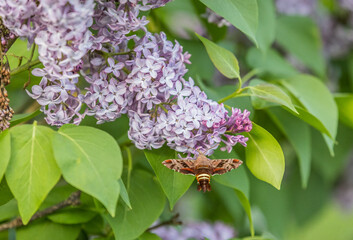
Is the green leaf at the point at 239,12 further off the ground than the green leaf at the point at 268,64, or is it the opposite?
the green leaf at the point at 239,12

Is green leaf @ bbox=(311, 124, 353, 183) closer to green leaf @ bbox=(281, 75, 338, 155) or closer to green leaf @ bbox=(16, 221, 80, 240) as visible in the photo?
green leaf @ bbox=(281, 75, 338, 155)

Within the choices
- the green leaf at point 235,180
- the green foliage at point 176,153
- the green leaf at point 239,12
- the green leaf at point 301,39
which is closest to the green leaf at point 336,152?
the green foliage at point 176,153

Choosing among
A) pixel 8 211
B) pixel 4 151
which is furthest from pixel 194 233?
pixel 4 151

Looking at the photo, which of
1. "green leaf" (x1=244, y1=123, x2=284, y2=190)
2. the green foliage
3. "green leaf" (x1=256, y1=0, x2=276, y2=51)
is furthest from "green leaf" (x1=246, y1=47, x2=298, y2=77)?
"green leaf" (x1=244, y1=123, x2=284, y2=190)

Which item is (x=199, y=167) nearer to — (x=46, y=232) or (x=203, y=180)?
(x=203, y=180)

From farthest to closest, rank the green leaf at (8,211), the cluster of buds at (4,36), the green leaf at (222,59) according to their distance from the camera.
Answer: the green leaf at (8,211) → the green leaf at (222,59) → the cluster of buds at (4,36)

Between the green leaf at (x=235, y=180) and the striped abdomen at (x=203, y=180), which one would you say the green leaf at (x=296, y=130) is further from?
the striped abdomen at (x=203, y=180)

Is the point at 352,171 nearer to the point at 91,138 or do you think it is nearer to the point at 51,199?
the point at 51,199
